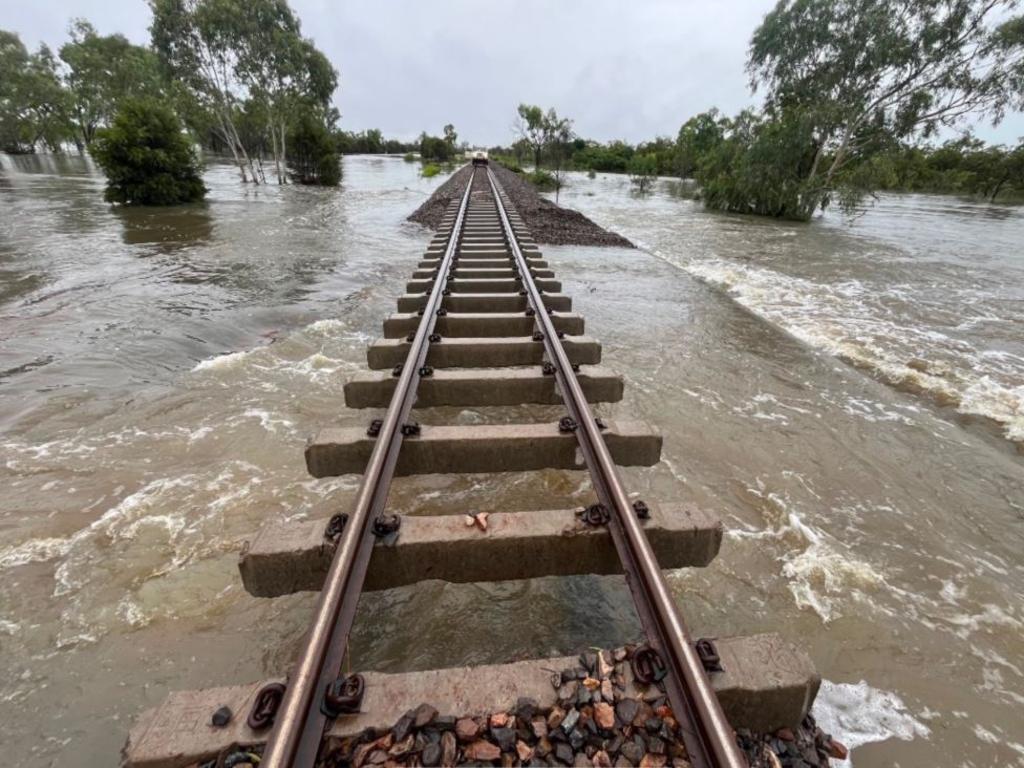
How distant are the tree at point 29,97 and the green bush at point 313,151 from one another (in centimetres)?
4846

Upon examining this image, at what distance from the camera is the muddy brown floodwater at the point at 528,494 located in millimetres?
2008

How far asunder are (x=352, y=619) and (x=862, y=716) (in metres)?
2.08

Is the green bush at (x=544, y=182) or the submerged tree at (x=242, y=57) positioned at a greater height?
the submerged tree at (x=242, y=57)

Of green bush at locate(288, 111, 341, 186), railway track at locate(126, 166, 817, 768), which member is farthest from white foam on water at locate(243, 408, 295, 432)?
green bush at locate(288, 111, 341, 186)

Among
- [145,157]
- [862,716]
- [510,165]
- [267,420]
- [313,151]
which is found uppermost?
[510,165]

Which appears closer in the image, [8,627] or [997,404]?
[8,627]

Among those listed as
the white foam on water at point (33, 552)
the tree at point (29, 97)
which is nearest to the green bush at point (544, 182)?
the white foam on water at point (33, 552)

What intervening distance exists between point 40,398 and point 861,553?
252 inches

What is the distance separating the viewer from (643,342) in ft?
19.4

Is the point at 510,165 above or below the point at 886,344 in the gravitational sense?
above

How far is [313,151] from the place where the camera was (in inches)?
1106

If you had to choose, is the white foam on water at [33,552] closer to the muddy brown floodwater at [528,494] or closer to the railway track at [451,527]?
the muddy brown floodwater at [528,494]

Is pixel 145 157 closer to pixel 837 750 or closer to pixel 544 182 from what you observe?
pixel 837 750

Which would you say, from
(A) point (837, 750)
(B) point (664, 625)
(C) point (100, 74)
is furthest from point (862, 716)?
(C) point (100, 74)
